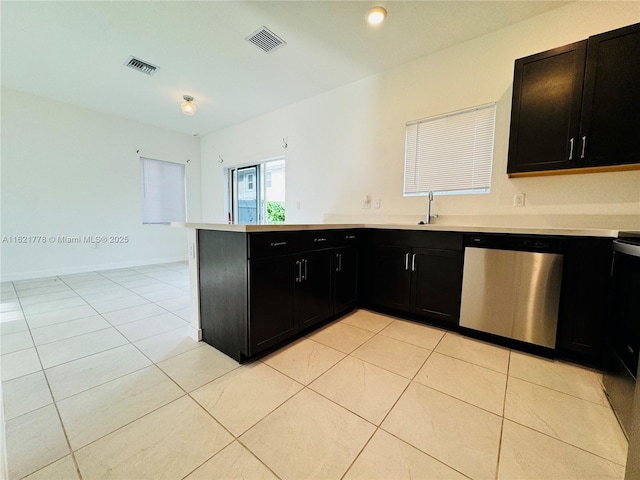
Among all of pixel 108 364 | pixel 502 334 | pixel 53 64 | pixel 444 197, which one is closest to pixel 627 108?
pixel 444 197

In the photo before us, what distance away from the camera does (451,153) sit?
2.60m

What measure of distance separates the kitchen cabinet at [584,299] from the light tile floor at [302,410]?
0.15 meters

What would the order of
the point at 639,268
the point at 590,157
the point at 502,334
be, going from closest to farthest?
the point at 639,268 < the point at 590,157 < the point at 502,334

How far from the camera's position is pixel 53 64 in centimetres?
295

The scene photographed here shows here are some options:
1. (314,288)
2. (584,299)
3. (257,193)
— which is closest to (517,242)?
(584,299)

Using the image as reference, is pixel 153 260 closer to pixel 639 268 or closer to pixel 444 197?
pixel 444 197

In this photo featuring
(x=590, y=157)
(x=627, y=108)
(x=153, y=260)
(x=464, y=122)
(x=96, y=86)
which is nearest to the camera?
(x=627, y=108)

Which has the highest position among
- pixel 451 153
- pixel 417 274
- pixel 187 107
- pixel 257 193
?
pixel 187 107

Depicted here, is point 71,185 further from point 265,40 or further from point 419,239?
point 419,239

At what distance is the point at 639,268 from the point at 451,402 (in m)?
1.15

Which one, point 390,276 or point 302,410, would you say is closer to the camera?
point 302,410

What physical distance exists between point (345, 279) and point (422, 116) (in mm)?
1966

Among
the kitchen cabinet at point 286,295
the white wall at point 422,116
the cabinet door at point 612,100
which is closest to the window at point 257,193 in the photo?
the white wall at point 422,116

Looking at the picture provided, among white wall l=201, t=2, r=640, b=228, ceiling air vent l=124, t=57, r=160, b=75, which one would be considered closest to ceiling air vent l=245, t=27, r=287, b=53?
white wall l=201, t=2, r=640, b=228
